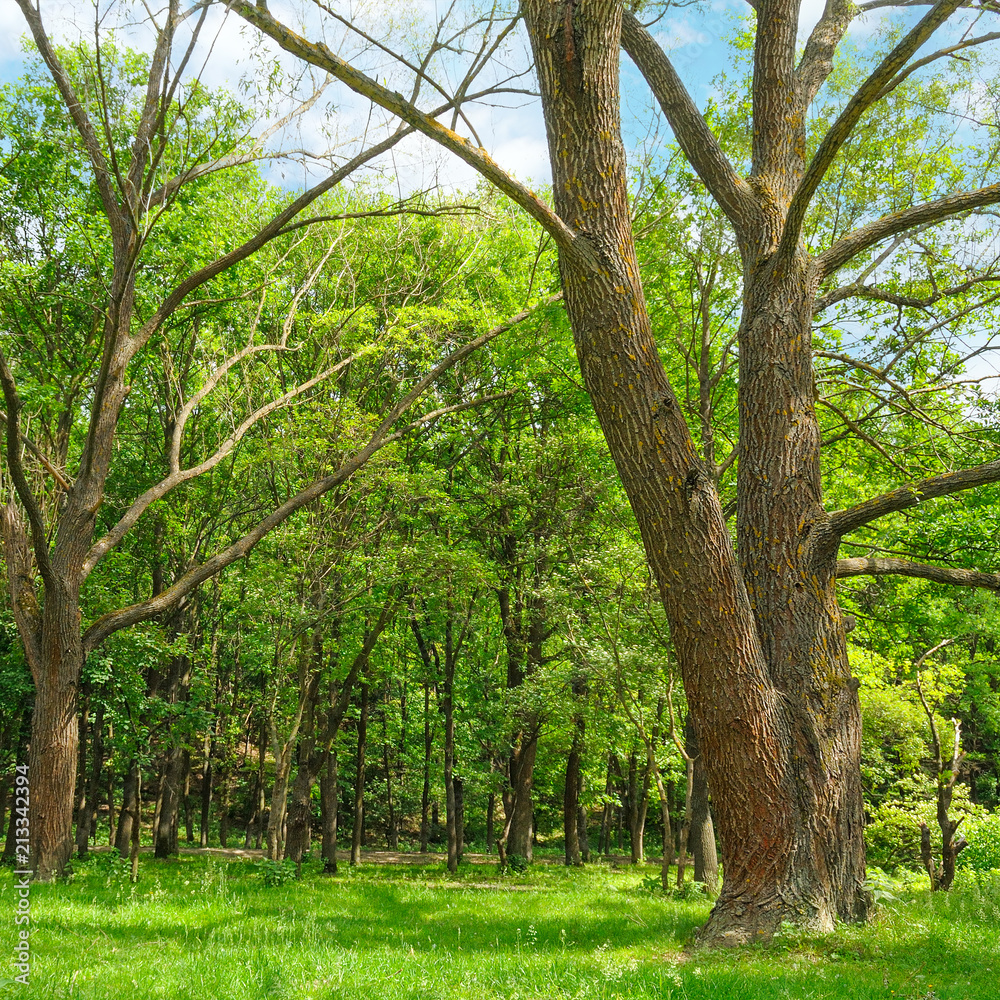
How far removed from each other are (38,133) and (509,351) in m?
9.25

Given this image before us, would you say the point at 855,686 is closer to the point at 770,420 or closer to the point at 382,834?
the point at 770,420

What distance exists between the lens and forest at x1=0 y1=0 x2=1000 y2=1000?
16.1 ft

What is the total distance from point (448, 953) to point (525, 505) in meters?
12.0

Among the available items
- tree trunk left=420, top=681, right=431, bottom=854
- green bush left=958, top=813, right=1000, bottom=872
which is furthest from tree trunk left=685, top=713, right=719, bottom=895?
tree trunk left=420, top=681, right=431, bottom=854

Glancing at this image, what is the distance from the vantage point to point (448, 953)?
5180 mm

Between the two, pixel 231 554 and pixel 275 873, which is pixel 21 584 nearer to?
pixel 231 554

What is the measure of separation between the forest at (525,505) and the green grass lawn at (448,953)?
2.5 inches

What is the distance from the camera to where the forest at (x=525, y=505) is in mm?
4902

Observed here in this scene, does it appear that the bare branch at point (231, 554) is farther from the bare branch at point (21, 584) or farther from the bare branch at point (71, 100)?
the bare branch at point (71, 100)

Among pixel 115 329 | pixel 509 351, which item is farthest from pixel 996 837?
pixel 115 329

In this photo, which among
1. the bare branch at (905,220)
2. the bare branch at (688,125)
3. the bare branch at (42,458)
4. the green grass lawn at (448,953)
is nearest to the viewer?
the green grass lawn at (448,953)

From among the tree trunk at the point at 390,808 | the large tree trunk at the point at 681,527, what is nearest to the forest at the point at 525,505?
the large tree trunk at the point at 681,527

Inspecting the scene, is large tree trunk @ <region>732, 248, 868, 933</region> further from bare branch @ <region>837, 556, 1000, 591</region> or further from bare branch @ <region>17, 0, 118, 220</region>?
bare branch @ <region>17, 0, 118, 220</region>

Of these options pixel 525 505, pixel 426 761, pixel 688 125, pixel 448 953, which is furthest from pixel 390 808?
pixel 688 125
